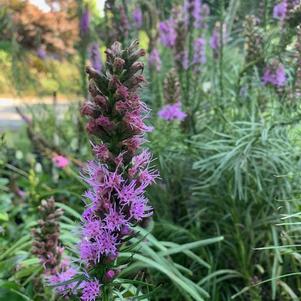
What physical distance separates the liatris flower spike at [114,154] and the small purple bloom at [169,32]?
2.39m

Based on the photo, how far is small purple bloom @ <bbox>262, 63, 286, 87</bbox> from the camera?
312 centimetres

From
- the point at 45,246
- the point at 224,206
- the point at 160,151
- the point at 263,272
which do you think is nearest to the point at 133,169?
the point at 45,246

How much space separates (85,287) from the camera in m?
1.42

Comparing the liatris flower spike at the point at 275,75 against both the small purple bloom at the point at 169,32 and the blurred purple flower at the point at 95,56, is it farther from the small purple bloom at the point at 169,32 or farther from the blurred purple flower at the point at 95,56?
the blurred purple flower at the point at 95,56

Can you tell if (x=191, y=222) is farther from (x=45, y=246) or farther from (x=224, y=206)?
(x=45, y=246)

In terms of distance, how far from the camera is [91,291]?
1.40 m

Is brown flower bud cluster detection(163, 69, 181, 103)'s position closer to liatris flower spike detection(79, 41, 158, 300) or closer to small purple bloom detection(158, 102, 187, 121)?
small purple bloom detection(158, 102, 187, 121)

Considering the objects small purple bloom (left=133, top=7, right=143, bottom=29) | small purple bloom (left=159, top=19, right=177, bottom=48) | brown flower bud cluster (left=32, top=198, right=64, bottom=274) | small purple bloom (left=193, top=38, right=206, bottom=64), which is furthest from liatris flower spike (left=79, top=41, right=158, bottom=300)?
small purple bloom (left=133, top=7, right=143, bottom=29)

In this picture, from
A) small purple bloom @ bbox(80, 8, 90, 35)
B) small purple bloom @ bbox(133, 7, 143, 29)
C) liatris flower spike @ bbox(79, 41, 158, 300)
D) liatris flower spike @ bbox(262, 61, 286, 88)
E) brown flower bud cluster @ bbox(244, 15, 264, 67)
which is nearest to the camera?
liatris flower spike @ bbox(79, 41, 158, 300)

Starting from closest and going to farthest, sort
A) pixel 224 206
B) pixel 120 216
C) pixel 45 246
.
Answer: pixel 120 216
pixel 45 246
pixel 224 206

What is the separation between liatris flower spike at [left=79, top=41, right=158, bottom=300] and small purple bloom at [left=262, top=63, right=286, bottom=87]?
73.6 inches

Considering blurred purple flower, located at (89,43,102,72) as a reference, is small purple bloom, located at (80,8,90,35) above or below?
above

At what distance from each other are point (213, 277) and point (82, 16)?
208 centimetres

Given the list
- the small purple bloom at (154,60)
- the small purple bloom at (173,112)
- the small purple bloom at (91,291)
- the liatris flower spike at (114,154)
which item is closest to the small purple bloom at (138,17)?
the small purple bloom at (154,60)
